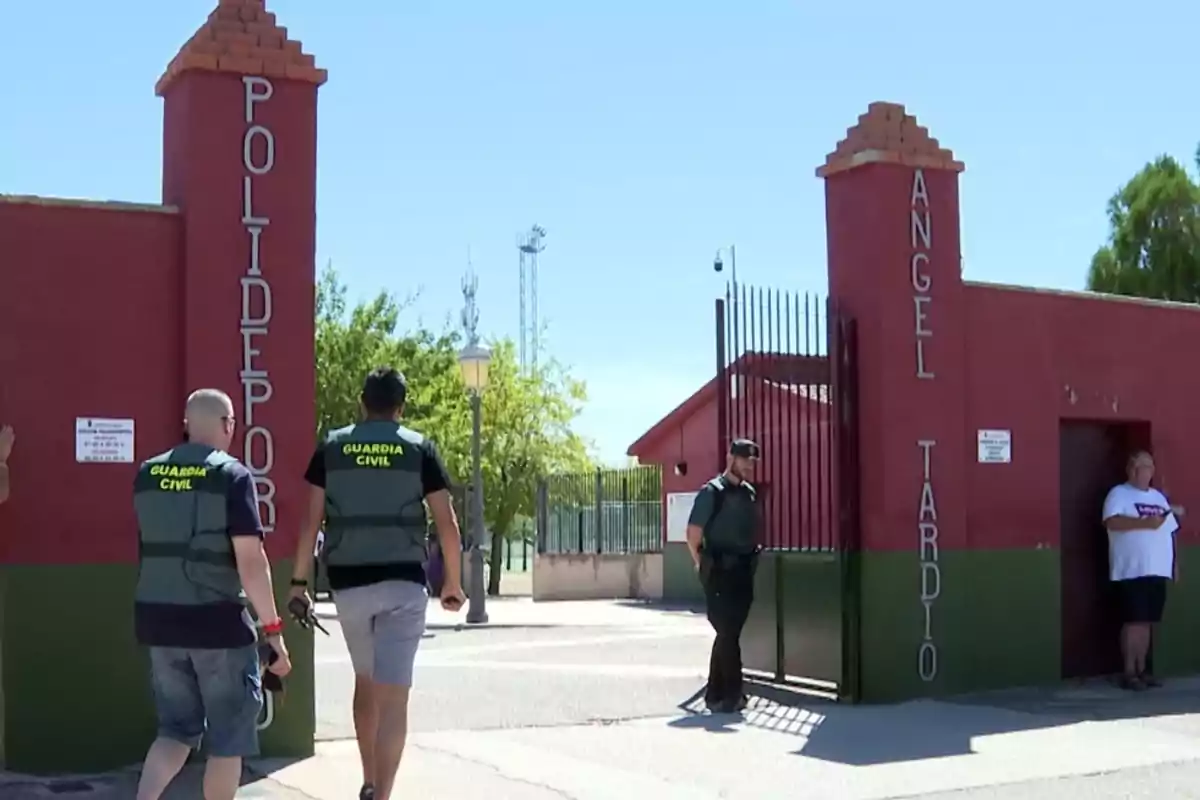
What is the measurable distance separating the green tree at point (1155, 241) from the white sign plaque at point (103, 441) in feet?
101

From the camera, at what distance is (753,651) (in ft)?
38.2

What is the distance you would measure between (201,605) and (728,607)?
4.99 metres

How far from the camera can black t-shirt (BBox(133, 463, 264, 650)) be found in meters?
5.98

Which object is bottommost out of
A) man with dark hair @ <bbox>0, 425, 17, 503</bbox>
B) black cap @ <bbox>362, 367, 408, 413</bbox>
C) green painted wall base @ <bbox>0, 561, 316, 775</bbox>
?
green painted wall base @ <bbox>0, 561, 316, 775</bbox>

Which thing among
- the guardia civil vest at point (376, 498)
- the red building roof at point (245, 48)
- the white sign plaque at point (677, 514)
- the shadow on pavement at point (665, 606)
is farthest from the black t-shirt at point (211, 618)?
the white sign plaque at point (677, 514)

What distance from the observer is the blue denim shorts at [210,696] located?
19.8ft

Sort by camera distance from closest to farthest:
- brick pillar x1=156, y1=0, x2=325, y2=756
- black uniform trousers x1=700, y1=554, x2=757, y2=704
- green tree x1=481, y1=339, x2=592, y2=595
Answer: brick pillar x1=156, y1=0, x2=325, y2=756
black uniform trousers x1=700, y1=554, x2=757, y2=704
green tree x1=481, y1=339, x2=592, y2=595

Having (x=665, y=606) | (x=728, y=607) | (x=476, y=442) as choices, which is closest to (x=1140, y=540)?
(x=728, y=607)

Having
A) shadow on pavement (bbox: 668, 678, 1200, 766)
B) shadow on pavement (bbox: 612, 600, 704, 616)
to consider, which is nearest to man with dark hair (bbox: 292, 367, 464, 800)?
shadow on pavement (bbox: 668, 678, 1200, 766)

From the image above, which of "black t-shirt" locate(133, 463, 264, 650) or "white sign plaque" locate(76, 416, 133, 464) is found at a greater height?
"white sign plaque" locate(76, 416, 133, 464)

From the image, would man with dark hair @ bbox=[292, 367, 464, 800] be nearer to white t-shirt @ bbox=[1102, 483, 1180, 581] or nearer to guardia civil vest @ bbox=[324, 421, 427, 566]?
guardia civil vest @ bbox=[324, 421, 427, 566]

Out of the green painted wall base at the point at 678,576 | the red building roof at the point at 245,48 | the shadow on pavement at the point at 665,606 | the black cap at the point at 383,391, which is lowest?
the shadow on pavement at the point at 665,606

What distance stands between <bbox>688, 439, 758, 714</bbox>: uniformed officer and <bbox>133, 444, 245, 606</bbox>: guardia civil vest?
187 inches

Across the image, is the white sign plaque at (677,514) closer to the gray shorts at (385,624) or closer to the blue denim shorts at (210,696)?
the gray shorts at (385,624)
